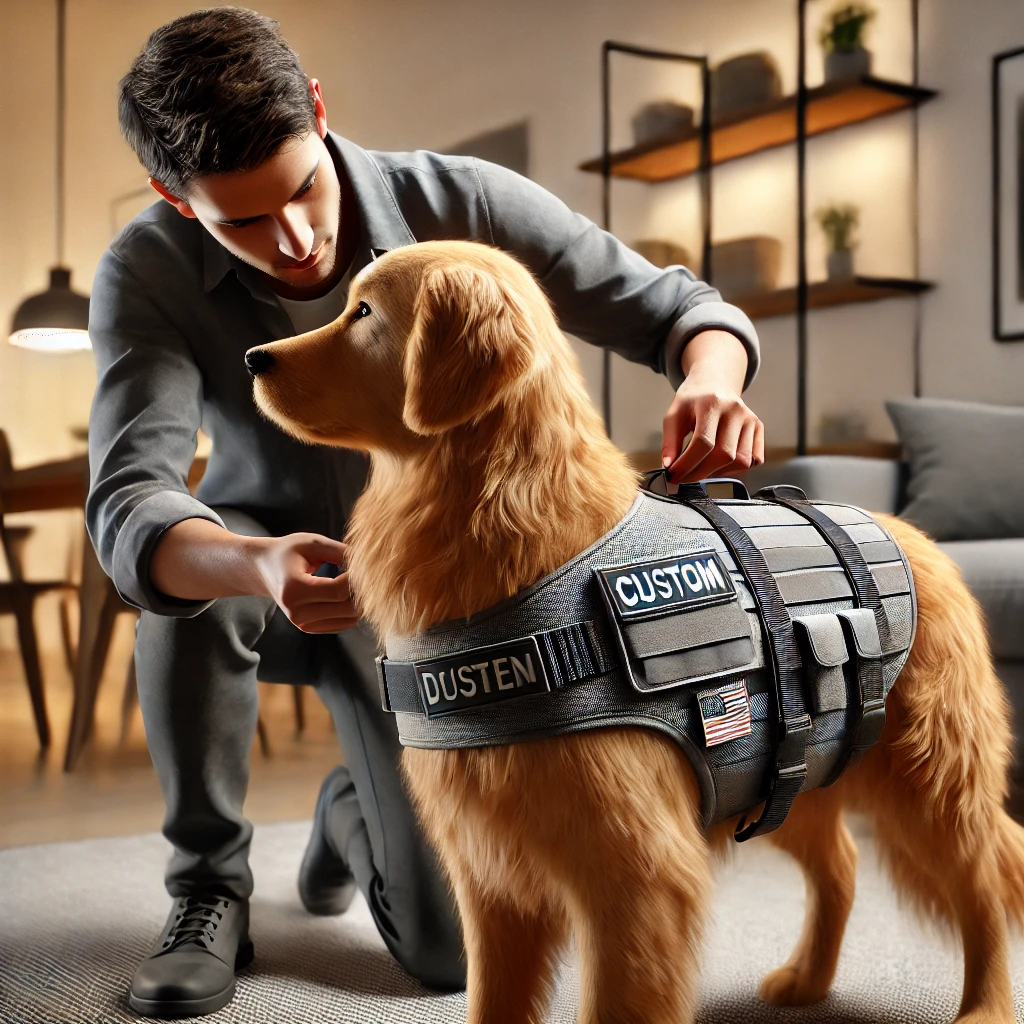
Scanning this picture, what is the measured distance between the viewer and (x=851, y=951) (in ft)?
4.64

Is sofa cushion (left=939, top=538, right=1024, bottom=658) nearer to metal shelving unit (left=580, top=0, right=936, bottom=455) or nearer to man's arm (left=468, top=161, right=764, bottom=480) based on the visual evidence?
man's arm (left=468, top=161, right=764, bottom=480)

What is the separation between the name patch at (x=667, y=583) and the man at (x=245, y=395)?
0.55 ft

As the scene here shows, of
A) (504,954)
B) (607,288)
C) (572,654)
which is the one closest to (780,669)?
(572,654)

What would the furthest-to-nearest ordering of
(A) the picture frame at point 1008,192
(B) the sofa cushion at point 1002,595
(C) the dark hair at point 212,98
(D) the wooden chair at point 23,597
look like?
(A) the picture frame at point 1008,192 → (D) the wooden chair at point 23,597 → (B) the sofa cushion at point 1002,595 → (C) the dark hair at point 212,98

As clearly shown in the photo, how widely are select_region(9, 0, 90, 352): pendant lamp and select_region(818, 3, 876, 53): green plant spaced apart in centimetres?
226

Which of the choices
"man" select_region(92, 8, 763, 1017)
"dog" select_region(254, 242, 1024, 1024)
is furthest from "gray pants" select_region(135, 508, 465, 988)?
"dog" select_region(254, 242, 1024, 1024)

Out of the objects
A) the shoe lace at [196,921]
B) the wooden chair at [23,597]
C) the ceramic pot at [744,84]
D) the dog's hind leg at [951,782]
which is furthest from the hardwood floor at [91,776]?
the ceramic pot at [744,84]

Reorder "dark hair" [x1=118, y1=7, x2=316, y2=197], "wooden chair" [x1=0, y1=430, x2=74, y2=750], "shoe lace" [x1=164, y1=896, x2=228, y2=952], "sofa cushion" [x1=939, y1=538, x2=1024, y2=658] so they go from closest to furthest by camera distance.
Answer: "dark hair" [x1=118, y1=7, x2=316, y2=197] → "shoe lace" [x1=164, y1=896, x2=228, y2=952] → "sofa cushion" [x1=939, y1=538, x2=1024, y2=658] → "wooden chair" [x1=0, y1=430, x2=74, y2=750]

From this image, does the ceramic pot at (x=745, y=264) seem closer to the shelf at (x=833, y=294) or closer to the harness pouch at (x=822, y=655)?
the shelf at (x=833, y=294)

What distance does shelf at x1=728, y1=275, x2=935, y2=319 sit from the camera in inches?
125

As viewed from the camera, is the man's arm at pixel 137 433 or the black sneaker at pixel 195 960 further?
the black sneaker at pixel 195 960

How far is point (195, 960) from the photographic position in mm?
1295

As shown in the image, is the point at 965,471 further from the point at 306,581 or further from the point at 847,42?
the point at 306,581

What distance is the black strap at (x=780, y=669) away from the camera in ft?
2.92
